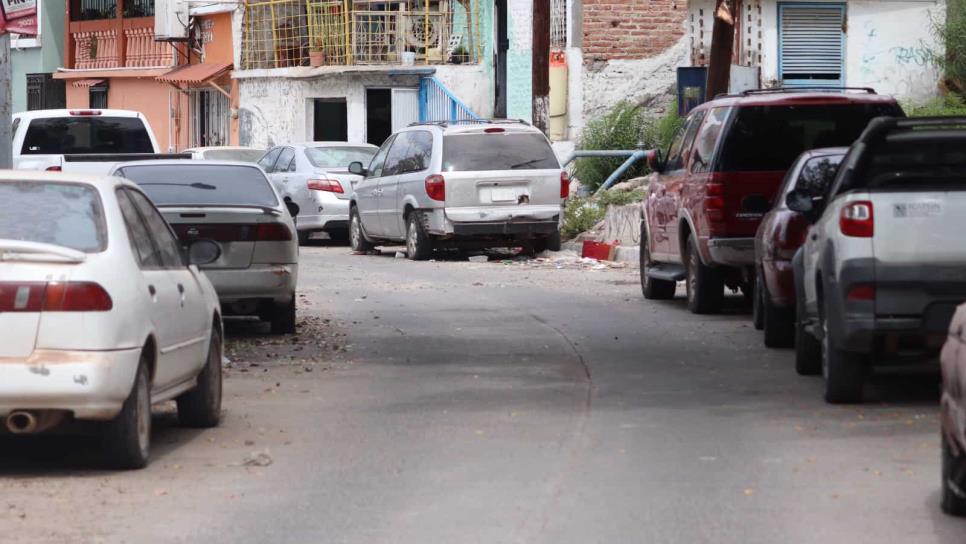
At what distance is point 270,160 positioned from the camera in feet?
96.9

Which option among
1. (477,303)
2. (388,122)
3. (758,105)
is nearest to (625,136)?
(388,122)

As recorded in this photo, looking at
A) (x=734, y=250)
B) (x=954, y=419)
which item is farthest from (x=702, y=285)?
(x=954, y=419)

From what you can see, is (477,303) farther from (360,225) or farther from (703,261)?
(360,225)

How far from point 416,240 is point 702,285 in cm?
848

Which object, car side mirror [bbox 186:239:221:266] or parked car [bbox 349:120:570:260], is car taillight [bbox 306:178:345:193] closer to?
parked car [bbox 349:120:570:260]

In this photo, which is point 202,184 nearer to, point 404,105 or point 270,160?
point 270,160

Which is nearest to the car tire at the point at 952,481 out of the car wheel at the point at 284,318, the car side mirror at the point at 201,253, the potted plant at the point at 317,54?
the car side mirror at the point at 201,253

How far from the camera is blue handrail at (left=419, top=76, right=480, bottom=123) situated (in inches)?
1560

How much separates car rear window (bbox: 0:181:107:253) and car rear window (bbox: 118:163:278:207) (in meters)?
5.69

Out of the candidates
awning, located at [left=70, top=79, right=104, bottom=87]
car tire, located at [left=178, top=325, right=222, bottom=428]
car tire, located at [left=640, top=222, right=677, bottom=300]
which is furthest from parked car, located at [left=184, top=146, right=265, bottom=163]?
awning, located at [left=70, top=79, right=104, bottom=87]

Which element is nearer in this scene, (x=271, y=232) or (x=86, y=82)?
(x=271, y=232)

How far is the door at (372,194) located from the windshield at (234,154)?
11.8 ft

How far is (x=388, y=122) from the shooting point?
41.8 meters

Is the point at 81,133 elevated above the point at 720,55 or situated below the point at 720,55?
below
